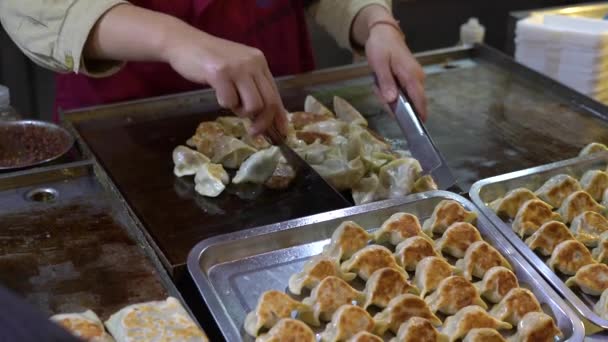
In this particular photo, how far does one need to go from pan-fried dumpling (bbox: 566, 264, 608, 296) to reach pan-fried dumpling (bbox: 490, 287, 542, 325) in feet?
0.46

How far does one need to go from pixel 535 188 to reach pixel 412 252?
0.52 metres

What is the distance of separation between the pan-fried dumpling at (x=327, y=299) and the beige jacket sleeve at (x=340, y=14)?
1167mm

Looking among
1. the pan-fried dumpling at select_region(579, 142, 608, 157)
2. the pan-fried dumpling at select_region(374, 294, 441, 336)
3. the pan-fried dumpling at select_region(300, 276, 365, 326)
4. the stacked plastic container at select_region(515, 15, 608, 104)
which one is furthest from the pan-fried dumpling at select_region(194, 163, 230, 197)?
the stacked plastic container at select_region(515, 15, 608, 104)

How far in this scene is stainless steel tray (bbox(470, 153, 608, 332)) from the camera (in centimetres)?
147

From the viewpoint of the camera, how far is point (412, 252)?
1.55 meters

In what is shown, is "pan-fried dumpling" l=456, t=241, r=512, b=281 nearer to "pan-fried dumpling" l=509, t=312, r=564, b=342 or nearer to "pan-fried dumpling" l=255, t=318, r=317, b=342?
"pan-fried dumpling" l=509, t=312, r=564, b=342

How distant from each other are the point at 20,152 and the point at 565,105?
1.66m

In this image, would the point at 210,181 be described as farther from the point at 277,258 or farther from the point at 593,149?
the point at 593,149

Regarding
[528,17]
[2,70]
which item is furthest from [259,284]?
[2,70]

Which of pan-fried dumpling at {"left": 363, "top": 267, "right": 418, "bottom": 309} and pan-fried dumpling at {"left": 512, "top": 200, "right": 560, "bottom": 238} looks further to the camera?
pan-fried dumpling at {"left": 512, "top": 200, "right": 560, "bottom": 238}

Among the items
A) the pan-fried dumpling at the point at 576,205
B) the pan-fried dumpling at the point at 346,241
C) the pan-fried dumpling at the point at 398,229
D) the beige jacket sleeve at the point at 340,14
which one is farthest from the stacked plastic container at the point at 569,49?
the pan-fried dumpling at the point at 346,241

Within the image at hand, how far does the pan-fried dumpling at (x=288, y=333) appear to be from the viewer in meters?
1.29

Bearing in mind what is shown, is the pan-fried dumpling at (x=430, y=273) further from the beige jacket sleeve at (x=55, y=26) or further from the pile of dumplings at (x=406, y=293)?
the beige jacket sleeve at (x=55, y=26)

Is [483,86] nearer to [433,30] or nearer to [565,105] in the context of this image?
[565,105]
